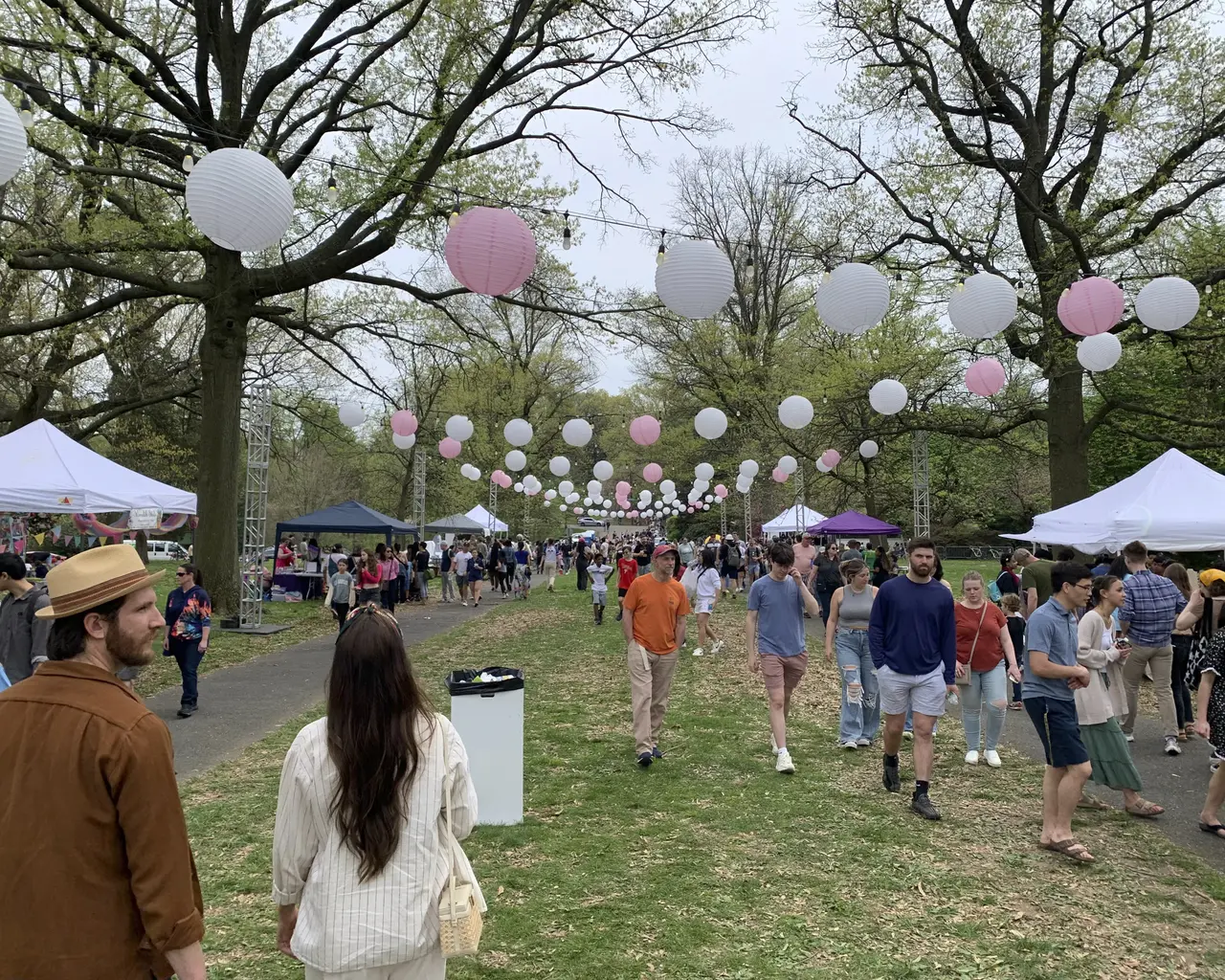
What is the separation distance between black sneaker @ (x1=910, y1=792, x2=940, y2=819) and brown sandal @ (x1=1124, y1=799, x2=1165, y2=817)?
146cm

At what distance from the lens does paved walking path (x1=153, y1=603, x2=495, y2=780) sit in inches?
298

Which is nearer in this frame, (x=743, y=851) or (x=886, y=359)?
(x=743, y=851)

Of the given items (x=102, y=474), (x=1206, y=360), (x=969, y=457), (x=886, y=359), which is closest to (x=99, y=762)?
(x=102, y=474)

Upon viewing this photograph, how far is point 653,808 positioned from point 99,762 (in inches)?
183

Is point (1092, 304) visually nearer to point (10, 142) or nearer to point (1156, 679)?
point (1156, 679)

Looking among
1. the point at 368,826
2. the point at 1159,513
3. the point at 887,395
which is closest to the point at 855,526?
the point at 887,395

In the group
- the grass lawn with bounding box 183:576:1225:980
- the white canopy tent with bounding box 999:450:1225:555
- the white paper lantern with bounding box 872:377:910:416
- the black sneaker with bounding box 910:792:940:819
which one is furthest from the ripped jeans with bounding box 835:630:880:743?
the white paper lantern with bounding box 872:377:910:416

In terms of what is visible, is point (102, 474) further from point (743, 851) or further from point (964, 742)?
point (964, 742)

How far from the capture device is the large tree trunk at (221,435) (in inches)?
594

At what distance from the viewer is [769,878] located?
15.5 ft

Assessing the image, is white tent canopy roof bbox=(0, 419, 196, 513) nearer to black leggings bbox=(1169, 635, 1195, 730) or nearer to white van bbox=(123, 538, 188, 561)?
black leggings bbox=(1169, 635, 1195, 730)

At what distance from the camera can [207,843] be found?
17.1 feet

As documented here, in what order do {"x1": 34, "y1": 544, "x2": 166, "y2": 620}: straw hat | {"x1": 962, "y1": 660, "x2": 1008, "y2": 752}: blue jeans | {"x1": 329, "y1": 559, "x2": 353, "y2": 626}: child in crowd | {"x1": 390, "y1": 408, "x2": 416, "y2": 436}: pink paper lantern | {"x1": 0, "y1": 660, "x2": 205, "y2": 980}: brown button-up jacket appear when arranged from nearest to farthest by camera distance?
{"x1": 0, "y1": 660, "x2": 205, "y2": 980}: brown button-up jacket < {"x1": 34, "y1": 544, "x2": 166, "y2": 620}: straw hat < {"x1": 962, "y1": 660, "x2": 1008, "y2": 752}: blue jeans < {"x1": 329, "y1": 559, "x2": 353, "y2": 626}: child in crowd < {"x1": 390, "y1": 408, "x2": 416, "y2": 436}: pink paper lantern

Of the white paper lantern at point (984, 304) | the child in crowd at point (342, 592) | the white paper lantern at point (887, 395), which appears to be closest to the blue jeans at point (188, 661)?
the child in crowd at point (342, 592)
